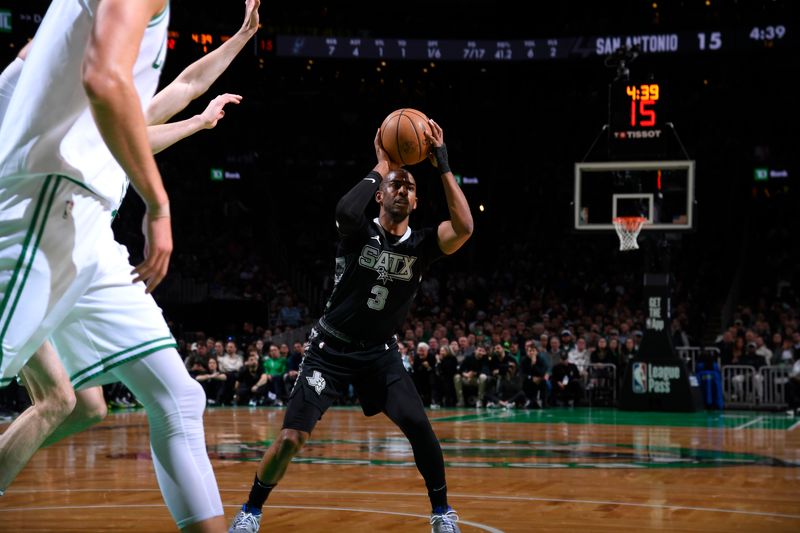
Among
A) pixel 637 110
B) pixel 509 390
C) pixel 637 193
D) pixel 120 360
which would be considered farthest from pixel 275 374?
pixel 120 360

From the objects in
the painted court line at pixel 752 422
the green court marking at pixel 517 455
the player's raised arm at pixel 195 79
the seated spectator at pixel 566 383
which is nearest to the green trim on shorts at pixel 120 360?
the player's raised arm at pixel 195 79

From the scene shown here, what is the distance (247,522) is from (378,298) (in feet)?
4.68

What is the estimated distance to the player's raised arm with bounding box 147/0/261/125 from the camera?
410cm

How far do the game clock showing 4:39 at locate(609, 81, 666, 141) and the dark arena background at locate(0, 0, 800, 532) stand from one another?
36mm

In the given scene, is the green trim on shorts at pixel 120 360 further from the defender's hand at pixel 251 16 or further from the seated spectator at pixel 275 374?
the seated spectator at pixel 275 374

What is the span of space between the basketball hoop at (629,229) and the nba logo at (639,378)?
2.26 meters

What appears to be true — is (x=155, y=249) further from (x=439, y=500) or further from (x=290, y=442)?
(x=439, y=500)

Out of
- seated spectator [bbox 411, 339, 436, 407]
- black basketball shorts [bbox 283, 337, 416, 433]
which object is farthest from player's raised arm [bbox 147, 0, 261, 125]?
seated spectator [bbox 411, 339, 436, 407]

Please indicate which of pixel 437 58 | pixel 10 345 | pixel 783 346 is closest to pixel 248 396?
pixel 783 346

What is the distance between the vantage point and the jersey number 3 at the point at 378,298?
5867 mm

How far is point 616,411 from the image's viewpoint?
18.6m

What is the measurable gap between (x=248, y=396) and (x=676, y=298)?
1188 cm

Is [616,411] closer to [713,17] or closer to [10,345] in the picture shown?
[713,17]

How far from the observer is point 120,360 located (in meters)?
3.14
